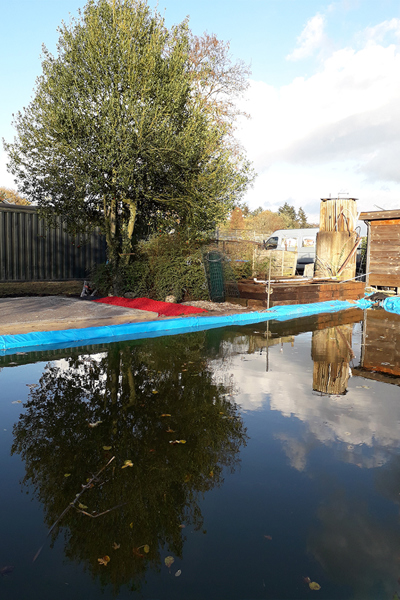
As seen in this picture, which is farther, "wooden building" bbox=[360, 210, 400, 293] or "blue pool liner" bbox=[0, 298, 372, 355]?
"wooden building" bbox=[360, 210, 400, 293]

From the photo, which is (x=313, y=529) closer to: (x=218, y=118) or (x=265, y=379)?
(x=265, y=379)

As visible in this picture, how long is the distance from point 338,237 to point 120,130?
8.95 meters

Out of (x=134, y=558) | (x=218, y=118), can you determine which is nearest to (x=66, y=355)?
(x=134, y=558)

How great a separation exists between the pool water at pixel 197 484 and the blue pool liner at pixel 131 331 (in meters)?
1.68

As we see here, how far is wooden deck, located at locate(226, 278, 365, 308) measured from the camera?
12742 millimetres

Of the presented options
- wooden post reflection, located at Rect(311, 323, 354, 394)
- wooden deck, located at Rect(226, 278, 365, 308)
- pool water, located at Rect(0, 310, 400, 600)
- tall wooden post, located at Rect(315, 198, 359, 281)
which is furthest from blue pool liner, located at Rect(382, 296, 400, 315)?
pool water, located at Rect(0, 310, 400, 600)

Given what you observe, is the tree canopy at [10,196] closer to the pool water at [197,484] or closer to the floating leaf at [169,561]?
the pool water at [197,484]

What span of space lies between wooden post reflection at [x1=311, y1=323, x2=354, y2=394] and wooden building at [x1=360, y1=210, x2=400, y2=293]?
8.16m

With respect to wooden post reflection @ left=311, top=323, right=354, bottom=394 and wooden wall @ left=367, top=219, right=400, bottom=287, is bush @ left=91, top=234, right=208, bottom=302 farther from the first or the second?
wooden wall @ left=367, top=219, right=400, bottom=287

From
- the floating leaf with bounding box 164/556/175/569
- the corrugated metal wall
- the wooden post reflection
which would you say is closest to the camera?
the floating leaf with bounding box 164/556/175/569

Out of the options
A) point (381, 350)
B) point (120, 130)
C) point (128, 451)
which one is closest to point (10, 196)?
point (120, 130)

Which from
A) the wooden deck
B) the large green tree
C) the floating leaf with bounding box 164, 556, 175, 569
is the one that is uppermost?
the large green tree

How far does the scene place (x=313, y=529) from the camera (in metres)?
2.55

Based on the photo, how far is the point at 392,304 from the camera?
14.8 m
